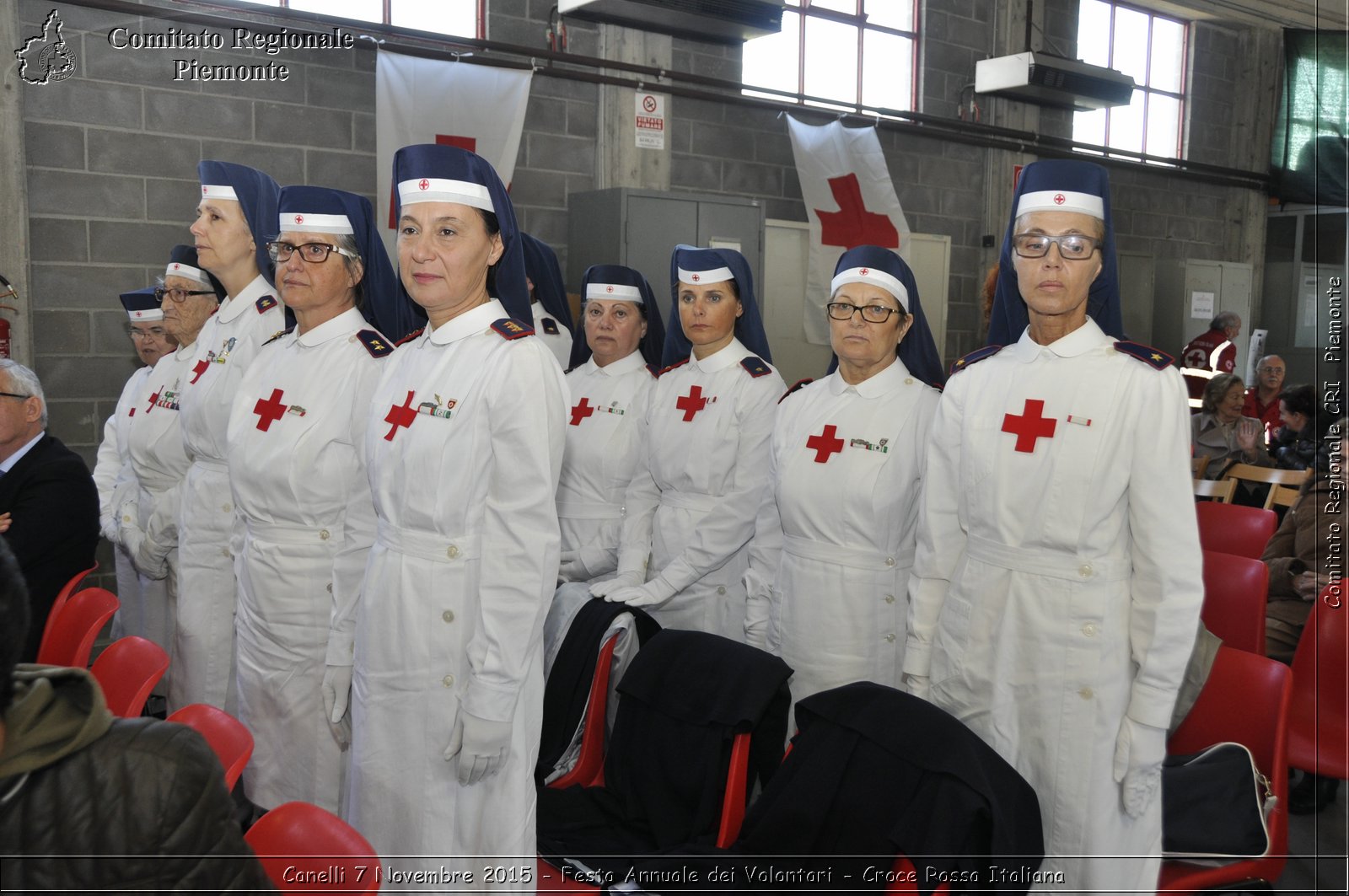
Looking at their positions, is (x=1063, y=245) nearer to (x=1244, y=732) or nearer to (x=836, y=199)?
(x=1244, y=732)

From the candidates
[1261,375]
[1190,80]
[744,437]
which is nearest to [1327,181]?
[1190,80]

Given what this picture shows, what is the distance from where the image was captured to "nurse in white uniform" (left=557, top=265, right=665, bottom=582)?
3971mm

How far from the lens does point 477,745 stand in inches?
82.9

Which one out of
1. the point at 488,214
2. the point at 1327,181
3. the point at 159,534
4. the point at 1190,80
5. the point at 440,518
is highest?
the point at 1190,80

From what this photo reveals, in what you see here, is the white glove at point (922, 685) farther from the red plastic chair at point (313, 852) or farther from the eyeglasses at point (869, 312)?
the red plastic chair at point (313, 852)

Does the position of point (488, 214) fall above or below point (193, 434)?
above

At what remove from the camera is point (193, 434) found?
3.34 meters

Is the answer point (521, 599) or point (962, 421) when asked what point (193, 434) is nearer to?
point (521, 599)

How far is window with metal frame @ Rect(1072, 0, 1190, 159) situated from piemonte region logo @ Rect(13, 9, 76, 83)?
7.76m

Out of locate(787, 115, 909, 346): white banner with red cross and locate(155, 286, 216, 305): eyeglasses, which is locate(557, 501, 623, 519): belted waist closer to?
Answer: locate(155, 286, 216, 305): eyeglasses

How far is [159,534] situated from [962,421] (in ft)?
8.68

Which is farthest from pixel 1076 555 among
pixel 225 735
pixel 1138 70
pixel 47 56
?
pixel 1138 70

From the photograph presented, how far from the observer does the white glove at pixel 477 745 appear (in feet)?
6.89

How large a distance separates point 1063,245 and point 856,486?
81 centimetres
